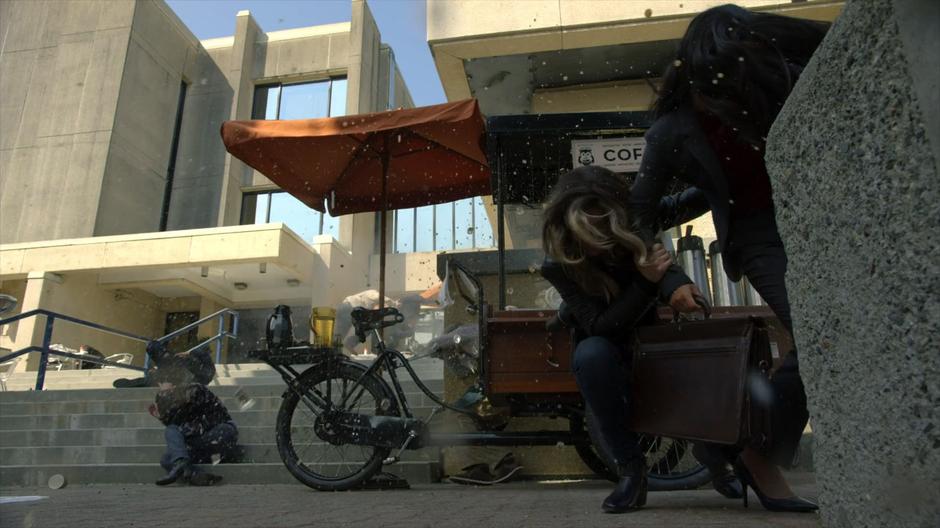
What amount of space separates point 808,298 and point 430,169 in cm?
546

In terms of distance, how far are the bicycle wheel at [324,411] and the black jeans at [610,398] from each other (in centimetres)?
210

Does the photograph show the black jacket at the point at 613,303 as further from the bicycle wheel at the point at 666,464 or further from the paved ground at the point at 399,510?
the bicycle wheel at the point at 666,464

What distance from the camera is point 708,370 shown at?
2.07m

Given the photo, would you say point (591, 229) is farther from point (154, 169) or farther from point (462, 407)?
point (154, 169)

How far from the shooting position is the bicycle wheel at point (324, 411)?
4102 mm

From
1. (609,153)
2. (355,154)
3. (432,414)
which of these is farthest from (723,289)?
(355,154)

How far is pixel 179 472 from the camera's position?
4980mm

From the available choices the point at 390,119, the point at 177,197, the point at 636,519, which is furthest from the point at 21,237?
the point at 636,519

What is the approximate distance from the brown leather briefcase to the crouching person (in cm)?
403

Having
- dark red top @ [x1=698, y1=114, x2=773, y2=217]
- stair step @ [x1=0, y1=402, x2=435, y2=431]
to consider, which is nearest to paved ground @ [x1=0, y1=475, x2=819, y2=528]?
dark red top @ [x1=698, y1=114, x2=773, y2=217]

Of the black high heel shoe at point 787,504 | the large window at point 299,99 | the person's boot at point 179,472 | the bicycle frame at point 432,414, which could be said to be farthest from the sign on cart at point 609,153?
the large window at point 299,99

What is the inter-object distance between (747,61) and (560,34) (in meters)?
6.35

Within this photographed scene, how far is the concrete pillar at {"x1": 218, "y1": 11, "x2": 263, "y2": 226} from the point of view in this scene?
2248cm

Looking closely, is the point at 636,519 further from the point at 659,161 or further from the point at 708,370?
the point at 659,161
